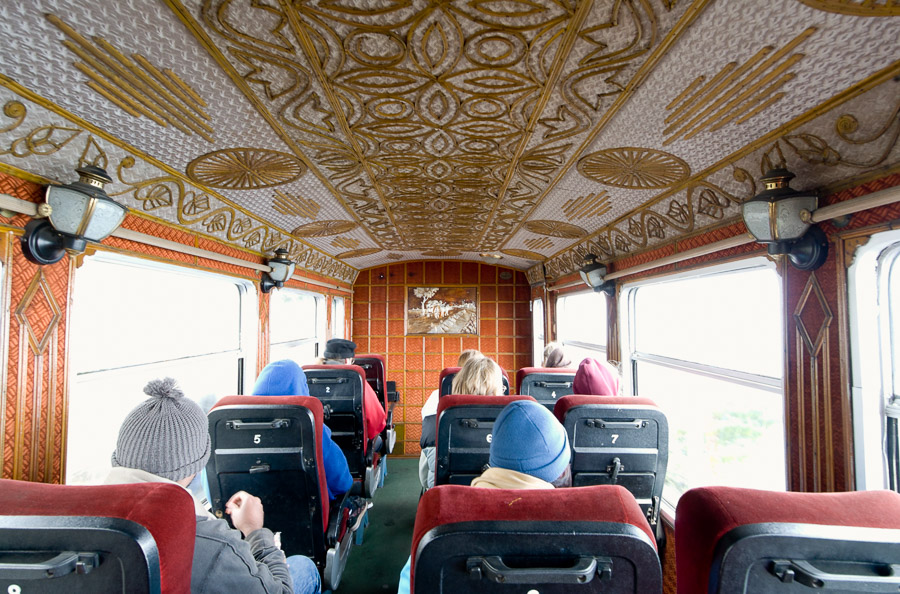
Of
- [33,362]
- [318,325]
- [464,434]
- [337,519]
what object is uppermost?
[318,325]

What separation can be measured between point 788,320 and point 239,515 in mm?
2700

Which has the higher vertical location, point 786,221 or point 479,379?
point 786,221

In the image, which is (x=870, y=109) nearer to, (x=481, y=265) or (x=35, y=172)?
(x=35, y=172)

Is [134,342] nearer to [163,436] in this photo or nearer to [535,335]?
[163,436]

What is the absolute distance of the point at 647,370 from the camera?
3.86 metres

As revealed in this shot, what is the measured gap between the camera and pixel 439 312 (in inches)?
320

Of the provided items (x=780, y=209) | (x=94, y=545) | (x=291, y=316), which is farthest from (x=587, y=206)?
(x=291, y=316)

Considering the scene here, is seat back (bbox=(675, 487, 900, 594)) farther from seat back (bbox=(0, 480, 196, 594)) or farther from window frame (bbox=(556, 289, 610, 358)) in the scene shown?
window frame (bbox=(556, 289, 610, 358))

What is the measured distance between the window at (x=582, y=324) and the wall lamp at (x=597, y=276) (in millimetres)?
301

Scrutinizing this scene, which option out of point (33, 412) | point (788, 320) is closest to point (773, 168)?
point (788, 320)

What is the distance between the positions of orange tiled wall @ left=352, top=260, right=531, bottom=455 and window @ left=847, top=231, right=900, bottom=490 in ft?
21.3

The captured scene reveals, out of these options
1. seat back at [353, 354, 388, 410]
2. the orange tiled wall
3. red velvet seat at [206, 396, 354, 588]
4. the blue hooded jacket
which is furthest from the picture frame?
red velvet seat at [206, 396, 354, 588]

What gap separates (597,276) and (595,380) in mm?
1631

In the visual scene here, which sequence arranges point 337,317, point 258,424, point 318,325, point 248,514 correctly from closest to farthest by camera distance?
point 248,514 → point 258,424 → point 318,325 → point 337,317
